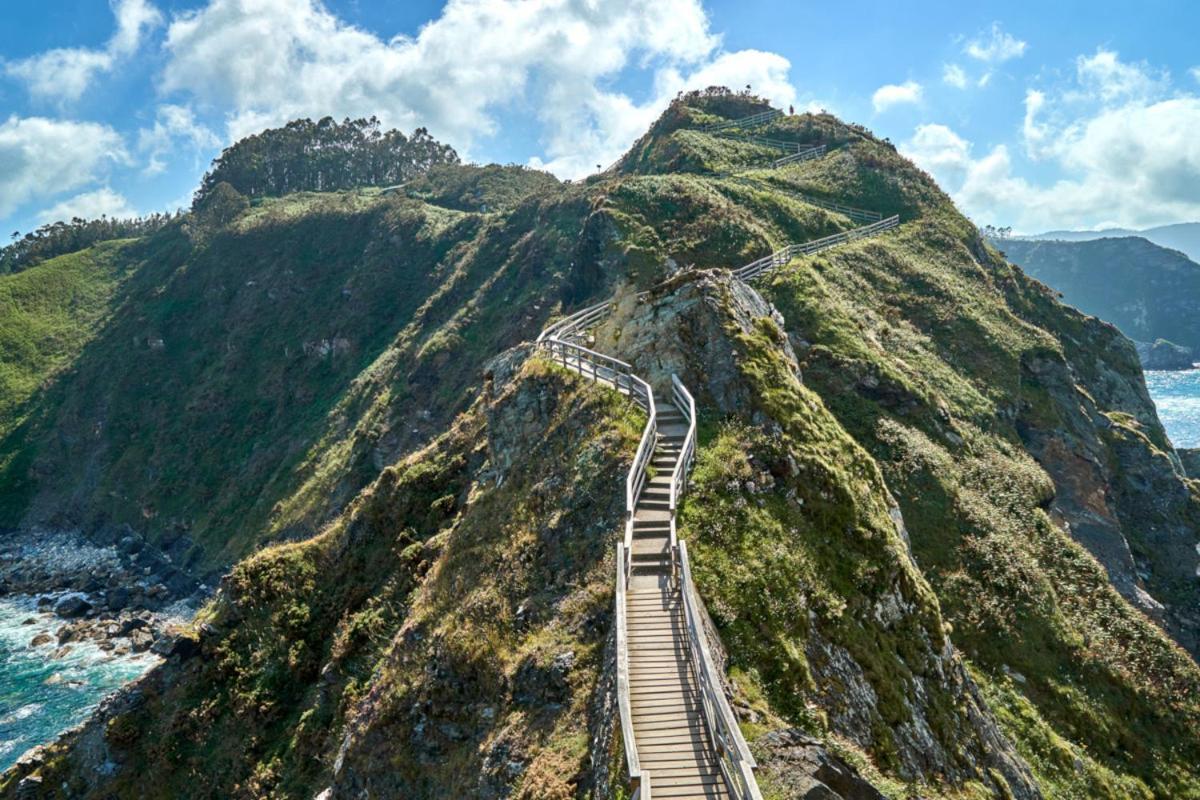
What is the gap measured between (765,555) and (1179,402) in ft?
476

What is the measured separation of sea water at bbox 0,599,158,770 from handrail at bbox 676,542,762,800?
44014mm

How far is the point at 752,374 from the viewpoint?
21656 millimetres

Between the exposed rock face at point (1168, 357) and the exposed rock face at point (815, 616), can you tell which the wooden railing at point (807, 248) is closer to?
the exposed rock face at point (815, 616)

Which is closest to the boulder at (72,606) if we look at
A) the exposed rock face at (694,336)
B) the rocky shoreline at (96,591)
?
the rocky shoreline at (96,591)

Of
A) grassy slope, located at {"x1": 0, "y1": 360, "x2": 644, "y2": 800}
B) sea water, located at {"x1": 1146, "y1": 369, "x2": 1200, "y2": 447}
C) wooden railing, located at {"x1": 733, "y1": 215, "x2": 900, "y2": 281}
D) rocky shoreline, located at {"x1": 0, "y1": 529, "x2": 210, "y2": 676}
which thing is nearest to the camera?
grassy slope, located at {"x1": 0, "y1": 360, "x2": 644, "y2": 800}

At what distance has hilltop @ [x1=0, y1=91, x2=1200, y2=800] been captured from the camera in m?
14.8

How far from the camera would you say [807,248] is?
49.0 m

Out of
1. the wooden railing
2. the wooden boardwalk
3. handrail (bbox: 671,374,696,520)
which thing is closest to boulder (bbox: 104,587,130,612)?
the wooden railing

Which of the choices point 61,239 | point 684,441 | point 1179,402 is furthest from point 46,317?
point 1179,402

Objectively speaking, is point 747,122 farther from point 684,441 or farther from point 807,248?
point 684,441

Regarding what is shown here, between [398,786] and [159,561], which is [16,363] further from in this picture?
[398,786]

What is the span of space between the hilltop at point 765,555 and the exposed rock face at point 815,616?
11cm

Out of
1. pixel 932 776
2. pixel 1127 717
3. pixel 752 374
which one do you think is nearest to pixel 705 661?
pixel 932 776

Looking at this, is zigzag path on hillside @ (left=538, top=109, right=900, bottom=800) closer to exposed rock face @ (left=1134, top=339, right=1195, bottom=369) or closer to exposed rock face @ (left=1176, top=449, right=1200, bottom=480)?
exposed rock face @ (left=1176, top=449, right=1200, bottom=480)
